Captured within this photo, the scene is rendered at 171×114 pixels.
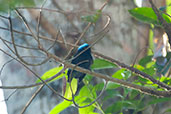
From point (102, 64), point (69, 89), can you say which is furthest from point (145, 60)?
point (69, 89)

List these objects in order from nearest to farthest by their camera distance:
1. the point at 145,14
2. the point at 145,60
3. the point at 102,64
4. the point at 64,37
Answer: the point at 145,14 → the point at 102,64 → the point at 64,37 → the point at 145,60

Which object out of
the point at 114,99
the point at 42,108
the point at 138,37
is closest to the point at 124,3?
the point at 138,37

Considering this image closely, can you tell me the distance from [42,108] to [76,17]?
130 cm

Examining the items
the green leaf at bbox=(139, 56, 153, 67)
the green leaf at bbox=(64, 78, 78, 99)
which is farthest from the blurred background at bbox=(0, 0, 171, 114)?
the green leaf at bbox=(64, 78, 78, 99)

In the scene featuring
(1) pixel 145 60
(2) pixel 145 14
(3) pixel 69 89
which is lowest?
(1) pixel 145 60

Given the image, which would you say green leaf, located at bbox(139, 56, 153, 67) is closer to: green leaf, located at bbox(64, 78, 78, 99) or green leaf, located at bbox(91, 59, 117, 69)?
green leaf, located at bbox(91, 59, 117, 69)

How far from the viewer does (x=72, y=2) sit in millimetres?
3639

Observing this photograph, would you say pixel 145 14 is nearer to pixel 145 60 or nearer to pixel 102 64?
pixel 102 64

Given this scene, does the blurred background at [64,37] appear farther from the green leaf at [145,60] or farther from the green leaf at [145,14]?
the green leaf at [145,14]

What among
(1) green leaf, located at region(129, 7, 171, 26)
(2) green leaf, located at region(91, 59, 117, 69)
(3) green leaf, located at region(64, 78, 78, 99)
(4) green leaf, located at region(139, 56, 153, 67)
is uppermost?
(1) green leaf, located at region(129, 7, 171, 26)

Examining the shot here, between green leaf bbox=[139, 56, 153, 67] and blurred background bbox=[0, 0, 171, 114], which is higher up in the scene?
blurred background bbox=[0, 0, 171, 114]

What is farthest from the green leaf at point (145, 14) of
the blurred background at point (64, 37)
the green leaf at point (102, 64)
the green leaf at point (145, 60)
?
the green leaf at point (145, 60)

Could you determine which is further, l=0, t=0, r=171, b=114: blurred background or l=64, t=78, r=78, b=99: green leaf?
l=0, t=0, r=171, b=114: blurred background

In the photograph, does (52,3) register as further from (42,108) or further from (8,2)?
(8,2)
